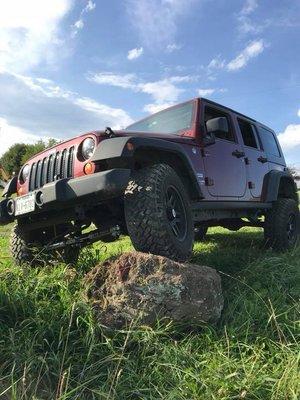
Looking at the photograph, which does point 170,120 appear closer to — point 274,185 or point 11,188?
point 11,188

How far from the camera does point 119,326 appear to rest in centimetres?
282

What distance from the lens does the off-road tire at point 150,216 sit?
3305mm

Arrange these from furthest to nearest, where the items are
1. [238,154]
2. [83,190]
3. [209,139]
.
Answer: [238,154]
[209,139]
[83,190]

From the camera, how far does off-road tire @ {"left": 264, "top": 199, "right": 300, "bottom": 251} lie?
6.01 meters

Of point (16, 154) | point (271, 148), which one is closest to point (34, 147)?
point (16, 154)

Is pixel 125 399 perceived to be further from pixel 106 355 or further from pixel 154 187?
pixel 154 187

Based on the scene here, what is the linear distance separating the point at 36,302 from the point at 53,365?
59 centimetres

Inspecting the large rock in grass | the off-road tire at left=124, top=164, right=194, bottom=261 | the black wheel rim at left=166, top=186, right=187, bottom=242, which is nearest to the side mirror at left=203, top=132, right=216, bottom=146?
the black wheel rim at left=166, top=186, right=187, bottom=242

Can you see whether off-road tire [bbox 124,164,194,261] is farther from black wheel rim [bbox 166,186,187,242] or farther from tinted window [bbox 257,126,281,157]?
tinted window [bbox 257,126,281,157]

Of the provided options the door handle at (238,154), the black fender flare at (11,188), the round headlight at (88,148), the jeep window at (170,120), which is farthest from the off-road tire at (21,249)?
the door handle at (238,154)

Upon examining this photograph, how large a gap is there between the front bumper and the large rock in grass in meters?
0.50

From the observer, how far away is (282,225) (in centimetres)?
608

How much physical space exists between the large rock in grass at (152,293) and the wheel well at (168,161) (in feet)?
3.32

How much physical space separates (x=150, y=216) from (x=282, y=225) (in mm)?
3317
